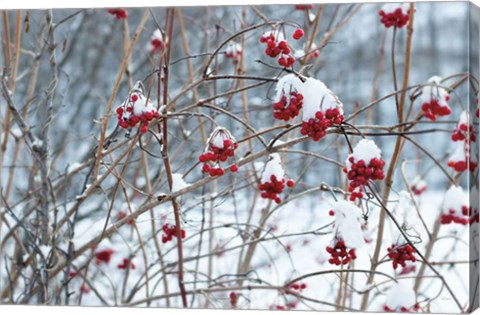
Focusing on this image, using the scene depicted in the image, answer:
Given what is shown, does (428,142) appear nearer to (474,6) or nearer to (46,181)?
(474,6)

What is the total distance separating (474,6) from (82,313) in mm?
1604

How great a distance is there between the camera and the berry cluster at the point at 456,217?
100 inches

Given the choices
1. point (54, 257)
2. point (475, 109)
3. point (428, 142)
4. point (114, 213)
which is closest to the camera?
point (475, 109)

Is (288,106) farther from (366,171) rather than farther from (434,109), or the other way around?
(434,109)

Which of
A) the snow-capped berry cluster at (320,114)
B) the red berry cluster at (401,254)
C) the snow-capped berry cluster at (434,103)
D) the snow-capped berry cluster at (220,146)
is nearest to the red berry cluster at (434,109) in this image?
the snow-capped berry cluster at (434,103)

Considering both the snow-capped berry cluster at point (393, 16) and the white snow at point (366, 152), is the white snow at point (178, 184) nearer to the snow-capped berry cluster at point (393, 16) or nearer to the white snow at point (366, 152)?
the white snow at point (366, 152)

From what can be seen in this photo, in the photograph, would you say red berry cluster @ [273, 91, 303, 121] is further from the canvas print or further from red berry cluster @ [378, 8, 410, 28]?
red berry cluster @ [378, 8, 410, 28]

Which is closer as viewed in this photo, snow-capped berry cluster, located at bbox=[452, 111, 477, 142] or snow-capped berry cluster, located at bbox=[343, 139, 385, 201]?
snow-capped berry cluster, located at bbox=[343, 139, 385, 201]

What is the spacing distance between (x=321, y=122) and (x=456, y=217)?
77 centimetres

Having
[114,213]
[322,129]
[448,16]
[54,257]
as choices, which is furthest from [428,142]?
[322,129]

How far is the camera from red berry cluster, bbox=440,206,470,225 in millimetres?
2547

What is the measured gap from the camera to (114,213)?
13.3ft

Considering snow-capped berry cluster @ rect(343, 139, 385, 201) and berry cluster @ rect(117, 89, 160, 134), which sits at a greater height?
berry cluster @ rect(117, 89, 160, 134)

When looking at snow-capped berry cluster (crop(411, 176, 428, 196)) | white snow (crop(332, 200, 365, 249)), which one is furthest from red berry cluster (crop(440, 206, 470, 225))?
snow-capped berry cluster (crop(411, 176, 428, 196))
